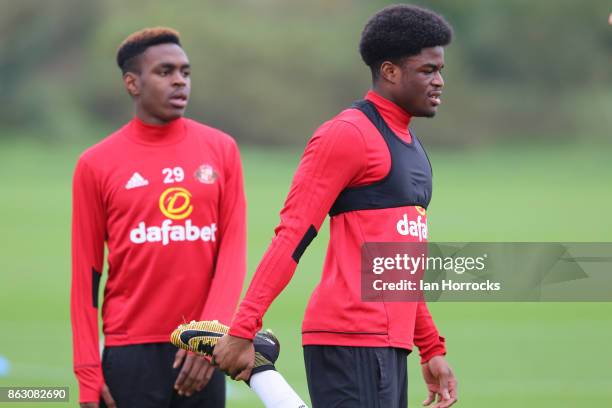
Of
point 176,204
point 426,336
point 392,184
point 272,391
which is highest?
point 176,204

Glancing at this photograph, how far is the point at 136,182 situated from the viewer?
5543 mm

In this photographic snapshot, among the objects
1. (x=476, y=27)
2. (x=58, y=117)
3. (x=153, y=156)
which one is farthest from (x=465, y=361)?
(x=476, y=27)

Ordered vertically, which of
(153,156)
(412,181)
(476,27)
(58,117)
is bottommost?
(412,181)

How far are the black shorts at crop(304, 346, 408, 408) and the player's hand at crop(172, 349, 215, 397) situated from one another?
920 millimetres

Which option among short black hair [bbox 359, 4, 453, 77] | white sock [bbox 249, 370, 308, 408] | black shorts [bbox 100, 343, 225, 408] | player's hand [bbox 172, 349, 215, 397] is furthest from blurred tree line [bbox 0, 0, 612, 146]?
white sock [bbox 249, 370, 308, 408]

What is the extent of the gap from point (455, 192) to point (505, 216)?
629 centimetres

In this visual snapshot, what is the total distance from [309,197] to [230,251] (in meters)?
1.17

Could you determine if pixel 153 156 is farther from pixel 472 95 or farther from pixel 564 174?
pixel 472 95

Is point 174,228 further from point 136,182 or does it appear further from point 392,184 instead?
point 392,184

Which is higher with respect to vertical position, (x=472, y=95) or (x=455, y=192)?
(x=472, y=95)

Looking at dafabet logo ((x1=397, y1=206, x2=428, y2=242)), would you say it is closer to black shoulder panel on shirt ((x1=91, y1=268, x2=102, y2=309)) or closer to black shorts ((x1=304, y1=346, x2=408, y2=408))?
black shorts ((x1=304, y1=346, x2=408, y2=408))

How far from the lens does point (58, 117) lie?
4572 cm

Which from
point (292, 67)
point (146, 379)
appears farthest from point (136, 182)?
point (292, 67)

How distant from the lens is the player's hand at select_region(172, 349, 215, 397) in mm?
5324
